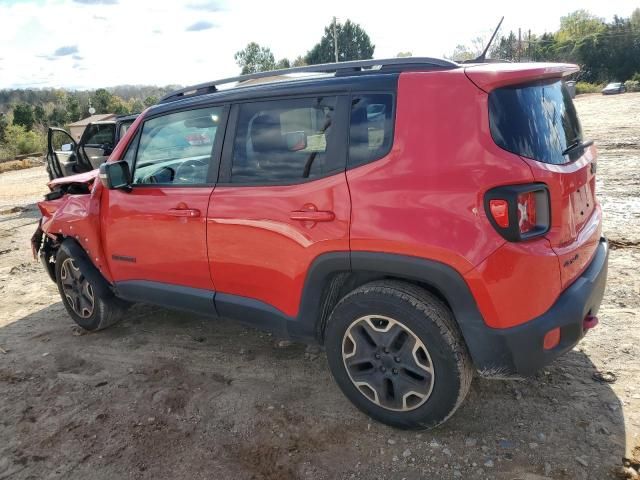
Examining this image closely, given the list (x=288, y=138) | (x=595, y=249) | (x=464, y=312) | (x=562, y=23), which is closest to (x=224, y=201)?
(x=288, y=138)

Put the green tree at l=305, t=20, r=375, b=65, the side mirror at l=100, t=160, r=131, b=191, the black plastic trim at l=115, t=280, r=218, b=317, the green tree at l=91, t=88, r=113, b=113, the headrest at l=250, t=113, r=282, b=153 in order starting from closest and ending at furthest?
the headrest at l=250, t=113, r=282, b=153, the black plastic trim at l=115, t=280, r=218, b=317, the side mirror at l=100, t=160, r=131, b=191, the green tree at l=91, t=88, r=113, b=113, the green tree at l=305, t=20, r=375, b=65

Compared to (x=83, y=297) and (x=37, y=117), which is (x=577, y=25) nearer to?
(x=37, y=117)

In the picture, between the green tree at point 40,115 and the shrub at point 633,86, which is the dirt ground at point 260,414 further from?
the shrub at point 633,86

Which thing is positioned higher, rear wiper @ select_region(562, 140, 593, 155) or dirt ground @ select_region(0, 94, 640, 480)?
rear wiper @ select_region(562, 140, 593, 155)

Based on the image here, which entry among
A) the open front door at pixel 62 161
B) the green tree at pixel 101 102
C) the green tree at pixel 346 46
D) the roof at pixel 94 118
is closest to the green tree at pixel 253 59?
the green tree at pixel 346 46

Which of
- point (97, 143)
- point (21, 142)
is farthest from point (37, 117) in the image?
point (97, 143)

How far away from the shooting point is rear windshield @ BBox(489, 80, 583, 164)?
2271 millimetres

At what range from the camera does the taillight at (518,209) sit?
85.9 inches

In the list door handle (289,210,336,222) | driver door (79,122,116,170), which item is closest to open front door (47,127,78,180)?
driver door (79,122,116,170)

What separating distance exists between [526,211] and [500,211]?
127 mm

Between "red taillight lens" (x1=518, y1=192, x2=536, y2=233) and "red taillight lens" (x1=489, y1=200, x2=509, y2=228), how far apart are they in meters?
0.06

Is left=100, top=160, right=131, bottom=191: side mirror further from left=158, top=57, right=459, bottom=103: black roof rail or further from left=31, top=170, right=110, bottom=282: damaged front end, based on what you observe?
left=158, top=57, right=459, bottom=103: black roof rail

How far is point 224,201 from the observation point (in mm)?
3105

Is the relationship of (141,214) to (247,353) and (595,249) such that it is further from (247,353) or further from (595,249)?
(595,249)
